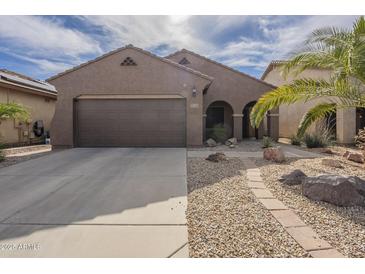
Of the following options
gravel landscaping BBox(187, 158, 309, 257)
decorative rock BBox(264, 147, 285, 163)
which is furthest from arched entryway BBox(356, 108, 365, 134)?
gravel landscaping BBox(187, 158, 309, 257)

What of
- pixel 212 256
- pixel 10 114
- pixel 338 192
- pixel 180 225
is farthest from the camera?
pixel 10 114

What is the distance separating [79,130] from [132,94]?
3.76 meters

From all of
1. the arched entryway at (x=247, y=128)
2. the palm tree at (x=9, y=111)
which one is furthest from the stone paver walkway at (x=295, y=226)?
the arched entryway at (x=247, y=128)

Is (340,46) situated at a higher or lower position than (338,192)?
higher

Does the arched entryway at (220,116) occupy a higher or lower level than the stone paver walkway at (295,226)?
higher

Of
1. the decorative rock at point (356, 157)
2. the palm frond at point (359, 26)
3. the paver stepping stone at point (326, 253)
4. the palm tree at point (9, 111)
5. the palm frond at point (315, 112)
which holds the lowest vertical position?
the paver stepping stone at point (326, 253)

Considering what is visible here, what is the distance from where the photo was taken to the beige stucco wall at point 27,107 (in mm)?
13094

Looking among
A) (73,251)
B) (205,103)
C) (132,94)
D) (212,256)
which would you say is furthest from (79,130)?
(212,256)

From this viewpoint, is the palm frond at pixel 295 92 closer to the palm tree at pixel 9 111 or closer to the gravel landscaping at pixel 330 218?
the gravel landscaping at pixel 330 218

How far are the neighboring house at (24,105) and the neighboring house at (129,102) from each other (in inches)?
126

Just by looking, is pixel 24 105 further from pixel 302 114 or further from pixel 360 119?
pixel 360 119

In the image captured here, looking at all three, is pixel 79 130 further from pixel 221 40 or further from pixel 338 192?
pixel 338 192

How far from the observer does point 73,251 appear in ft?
9.85

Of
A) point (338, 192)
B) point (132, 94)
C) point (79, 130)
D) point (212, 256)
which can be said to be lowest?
point (212, 256)
